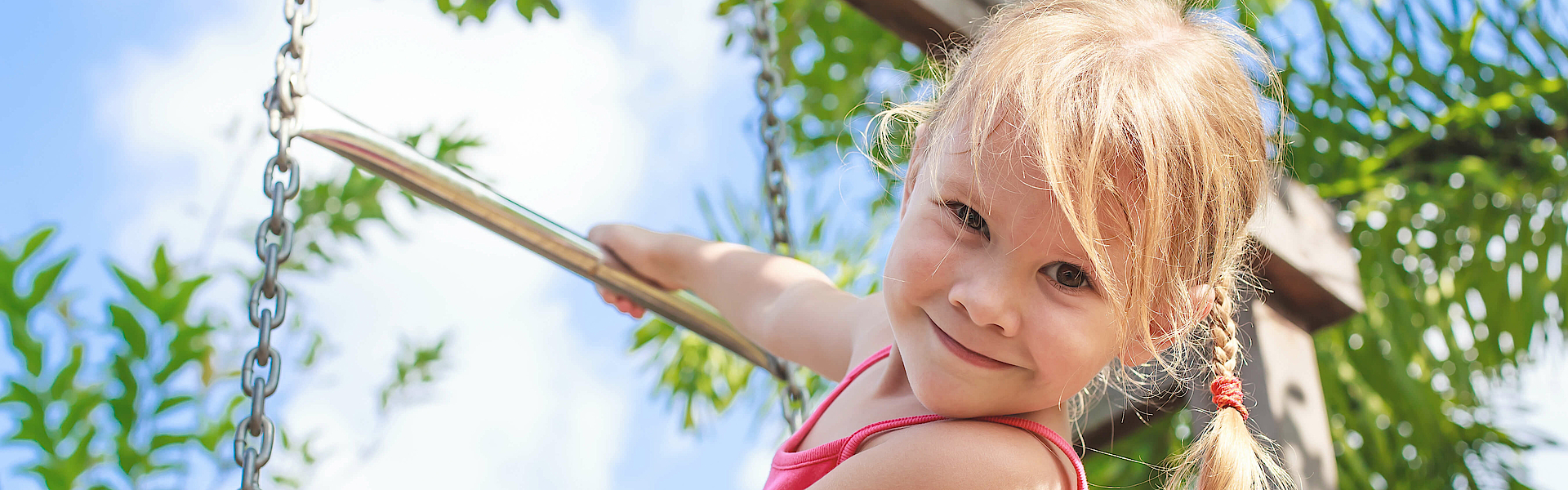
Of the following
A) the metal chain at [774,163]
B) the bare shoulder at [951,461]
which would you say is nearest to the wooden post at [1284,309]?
the metal chain at [774,163]

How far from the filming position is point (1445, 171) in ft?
6.33

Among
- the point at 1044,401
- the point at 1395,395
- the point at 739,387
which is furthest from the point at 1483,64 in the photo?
the point at 1044,401

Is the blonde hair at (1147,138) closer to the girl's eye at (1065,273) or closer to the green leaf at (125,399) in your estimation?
the girl's eye at (1065,273)

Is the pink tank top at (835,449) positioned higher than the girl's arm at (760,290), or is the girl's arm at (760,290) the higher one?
the girl's arm at (760,290)

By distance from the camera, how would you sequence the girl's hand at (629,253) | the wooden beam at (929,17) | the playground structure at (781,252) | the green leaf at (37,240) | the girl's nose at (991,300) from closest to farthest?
the girl's nose at (991,300) → the playground structure at (781,252) → the girl's hand at (629,253) → the wooden beam at (929,17) → the green leaf at (37,240)

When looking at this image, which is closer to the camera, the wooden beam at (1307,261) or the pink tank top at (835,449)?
the pink tank top at (835,449)

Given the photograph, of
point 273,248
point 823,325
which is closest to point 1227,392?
point 823,325

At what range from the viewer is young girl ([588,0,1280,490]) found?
0.52 m

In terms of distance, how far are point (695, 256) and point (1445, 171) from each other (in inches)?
64.4

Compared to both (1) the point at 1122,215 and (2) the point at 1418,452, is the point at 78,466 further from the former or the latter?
(2) the point at 1418,452

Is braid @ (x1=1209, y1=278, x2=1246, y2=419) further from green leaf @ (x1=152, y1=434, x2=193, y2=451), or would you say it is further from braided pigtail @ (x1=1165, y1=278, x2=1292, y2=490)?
A: green leaf @ (x1=152, y1=434, x2=193, y2=451)

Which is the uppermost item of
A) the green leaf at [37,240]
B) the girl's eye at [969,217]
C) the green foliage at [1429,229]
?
the green leaf at [37,240]

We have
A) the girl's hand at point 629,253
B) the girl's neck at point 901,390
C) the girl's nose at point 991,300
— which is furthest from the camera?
the girl's hand at point 629,253

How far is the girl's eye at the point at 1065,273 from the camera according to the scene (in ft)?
1.75
